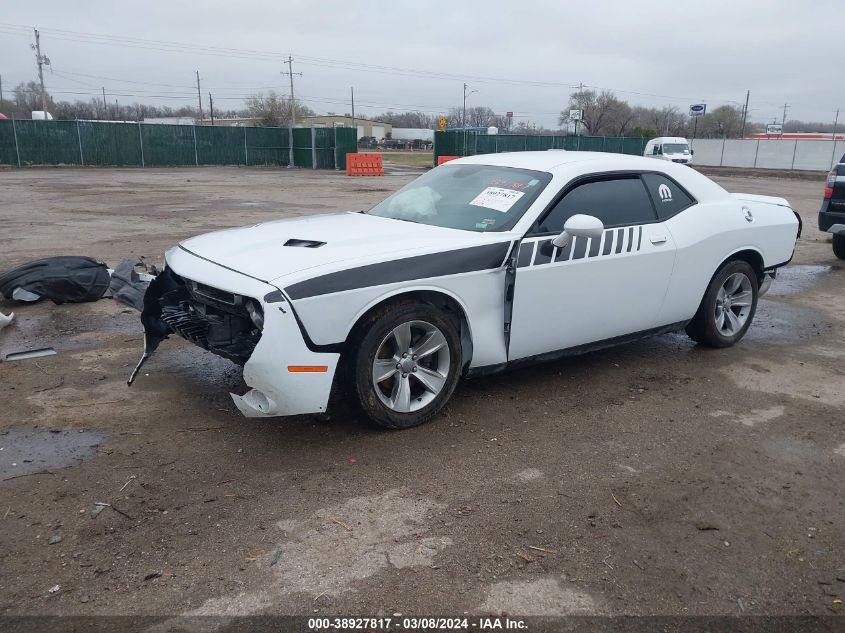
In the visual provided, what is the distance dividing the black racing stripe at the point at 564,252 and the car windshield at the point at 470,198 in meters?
0.36

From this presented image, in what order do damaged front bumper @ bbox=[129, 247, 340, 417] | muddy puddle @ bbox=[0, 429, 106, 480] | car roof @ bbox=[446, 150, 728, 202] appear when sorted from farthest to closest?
car roof @ bbox=[446, 150, 728, 202], muddy puddle @ bbox=[0, 429, 106, 480], damaged front bumper @ bbox=[129, 247, 340, 417]

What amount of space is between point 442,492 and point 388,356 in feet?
3.04

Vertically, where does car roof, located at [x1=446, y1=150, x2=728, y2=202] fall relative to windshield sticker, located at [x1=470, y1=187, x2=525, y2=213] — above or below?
above

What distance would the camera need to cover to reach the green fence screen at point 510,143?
125 feet

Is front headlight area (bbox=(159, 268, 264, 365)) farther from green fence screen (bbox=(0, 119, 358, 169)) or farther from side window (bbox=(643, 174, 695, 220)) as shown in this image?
green fence screen (bbox=(0, 119, 358, 169))

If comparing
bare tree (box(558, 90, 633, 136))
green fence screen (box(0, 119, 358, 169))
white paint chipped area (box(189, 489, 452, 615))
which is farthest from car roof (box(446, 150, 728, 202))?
bare tree (box(558, 90, 633, 136))

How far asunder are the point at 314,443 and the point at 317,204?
14230mm

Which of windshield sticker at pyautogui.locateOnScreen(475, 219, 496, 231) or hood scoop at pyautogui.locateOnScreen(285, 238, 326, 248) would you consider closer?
hood scoop at pyautogui.locateOnScreen(285, 238, 326, 248)

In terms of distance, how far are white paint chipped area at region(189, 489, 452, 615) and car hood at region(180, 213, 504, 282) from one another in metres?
1.28

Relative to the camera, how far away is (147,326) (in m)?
4.70

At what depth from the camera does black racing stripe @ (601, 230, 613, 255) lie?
193 inches

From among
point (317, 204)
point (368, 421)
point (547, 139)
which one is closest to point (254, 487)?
point (368, 421)

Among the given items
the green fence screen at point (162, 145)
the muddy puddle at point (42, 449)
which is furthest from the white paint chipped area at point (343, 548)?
the green fence screen at point (162, 145)

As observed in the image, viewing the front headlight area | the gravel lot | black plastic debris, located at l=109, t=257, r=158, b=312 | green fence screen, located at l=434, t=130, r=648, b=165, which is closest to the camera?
the gravel lot
